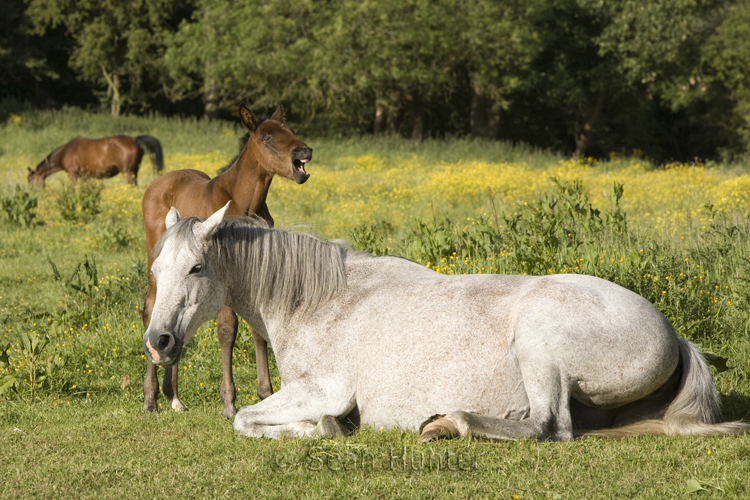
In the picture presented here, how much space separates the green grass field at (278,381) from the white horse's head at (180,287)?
78 cm

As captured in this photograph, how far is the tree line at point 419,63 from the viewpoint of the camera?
34.8m

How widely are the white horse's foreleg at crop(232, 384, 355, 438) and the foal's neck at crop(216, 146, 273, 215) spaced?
1.98 metres

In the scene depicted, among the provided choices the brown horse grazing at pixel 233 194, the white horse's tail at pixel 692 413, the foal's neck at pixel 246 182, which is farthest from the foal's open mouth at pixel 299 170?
the white horse's tail at pixel 692 413

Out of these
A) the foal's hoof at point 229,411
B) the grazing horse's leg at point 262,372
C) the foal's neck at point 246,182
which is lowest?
the foal's hoof at point 229,411

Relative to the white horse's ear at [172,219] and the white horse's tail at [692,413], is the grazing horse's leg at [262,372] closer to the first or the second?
the white horse's ear at [172,219]

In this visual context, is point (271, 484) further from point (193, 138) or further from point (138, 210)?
point (193, 138)

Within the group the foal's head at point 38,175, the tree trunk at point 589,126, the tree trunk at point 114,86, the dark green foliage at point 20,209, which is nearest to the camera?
the dark green foliage at point 20,209

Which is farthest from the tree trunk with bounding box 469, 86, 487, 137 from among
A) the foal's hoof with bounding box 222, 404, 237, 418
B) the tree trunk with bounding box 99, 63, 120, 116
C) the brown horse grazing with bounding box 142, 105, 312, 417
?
the foal's hoof with bounding box 222, 404, 237, 418

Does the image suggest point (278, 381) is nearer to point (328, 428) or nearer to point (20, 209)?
point (328, 428)

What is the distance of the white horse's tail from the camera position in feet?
14.1

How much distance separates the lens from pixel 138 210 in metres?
15.2

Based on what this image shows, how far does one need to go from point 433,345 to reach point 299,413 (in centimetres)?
99

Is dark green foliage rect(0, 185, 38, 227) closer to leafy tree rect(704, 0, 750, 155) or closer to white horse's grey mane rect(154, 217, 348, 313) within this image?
white horse's grey mane rect(154, 217, 348, 313)

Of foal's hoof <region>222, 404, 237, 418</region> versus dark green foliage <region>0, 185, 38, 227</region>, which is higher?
foal's hoof <region>222, 404, 237, 418</region>
